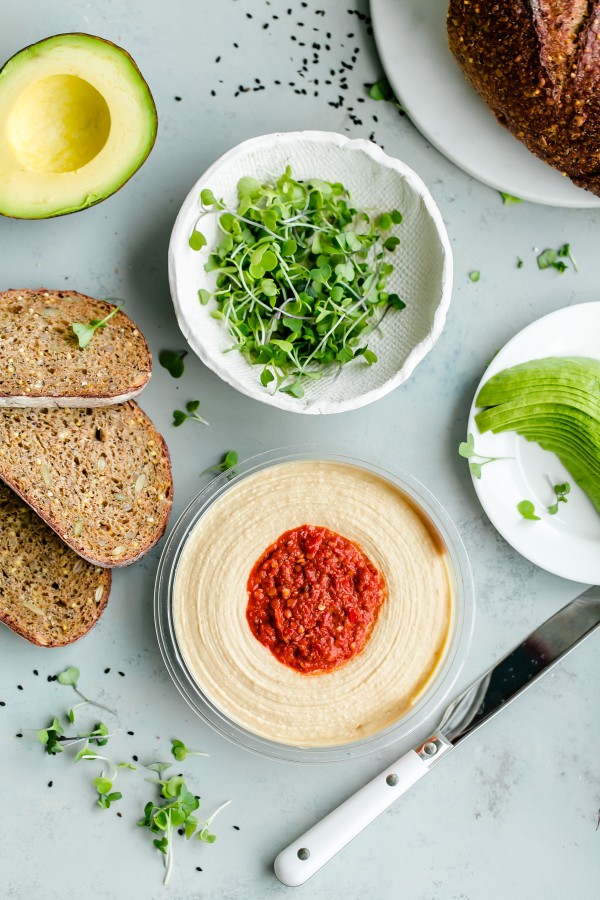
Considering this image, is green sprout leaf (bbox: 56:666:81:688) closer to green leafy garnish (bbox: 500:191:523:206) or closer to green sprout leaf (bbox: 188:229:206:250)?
green sprout leaf (bbox: 188:229:206:250)

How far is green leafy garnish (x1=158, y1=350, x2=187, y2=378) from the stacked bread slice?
0.12 m

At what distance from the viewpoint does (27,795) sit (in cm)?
195

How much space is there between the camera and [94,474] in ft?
5.94

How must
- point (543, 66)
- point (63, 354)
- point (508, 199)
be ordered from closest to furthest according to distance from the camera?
1. point (543, 66)
2. point (63, 354)
3. point (508, 199)

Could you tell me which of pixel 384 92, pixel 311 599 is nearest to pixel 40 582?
pixel 311 599

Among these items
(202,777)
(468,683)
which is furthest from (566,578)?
(202,777)

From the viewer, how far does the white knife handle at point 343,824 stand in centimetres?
192

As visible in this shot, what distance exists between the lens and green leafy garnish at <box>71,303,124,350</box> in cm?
174

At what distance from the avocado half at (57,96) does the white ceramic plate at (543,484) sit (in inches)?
39.3

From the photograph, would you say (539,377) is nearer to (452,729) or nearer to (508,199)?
(508,199)

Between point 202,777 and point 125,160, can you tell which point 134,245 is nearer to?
point 125,160

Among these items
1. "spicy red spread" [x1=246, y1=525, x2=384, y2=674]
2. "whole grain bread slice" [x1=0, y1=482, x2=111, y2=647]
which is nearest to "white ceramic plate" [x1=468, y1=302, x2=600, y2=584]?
"spicy red spread" [x1=246, y1=525, x2=384, y2=674]

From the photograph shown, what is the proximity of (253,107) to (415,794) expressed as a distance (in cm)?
179

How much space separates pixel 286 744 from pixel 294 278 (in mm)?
1084
